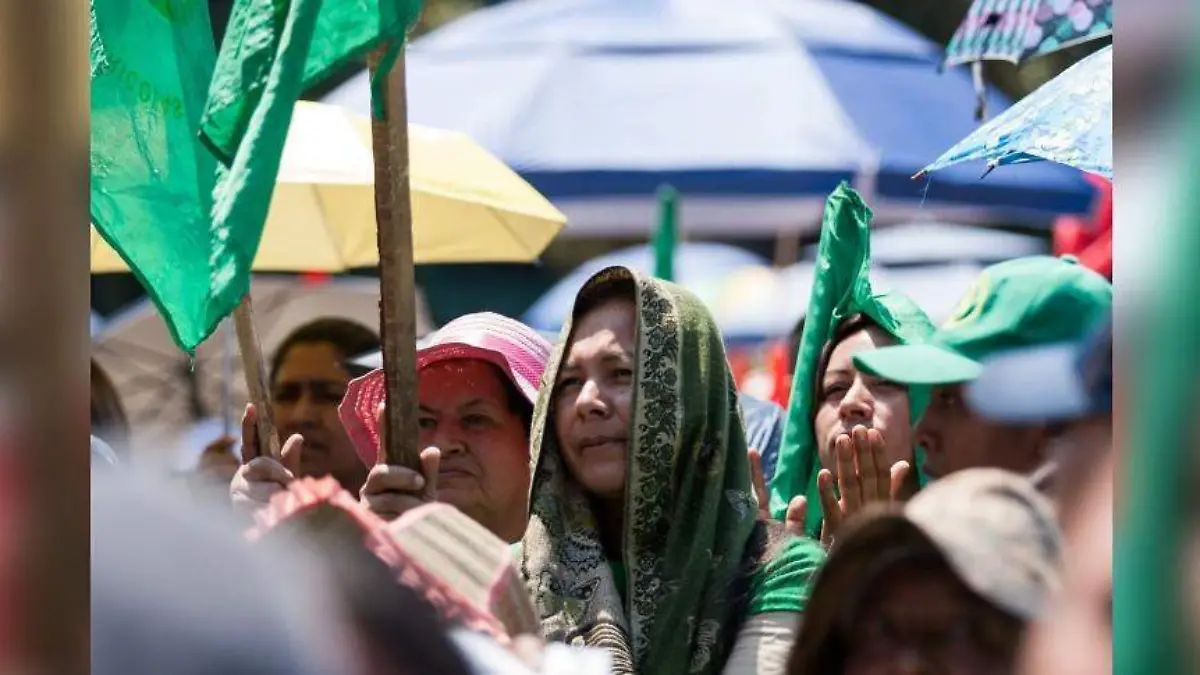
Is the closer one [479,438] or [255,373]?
[255,373]

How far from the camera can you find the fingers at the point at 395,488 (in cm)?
263

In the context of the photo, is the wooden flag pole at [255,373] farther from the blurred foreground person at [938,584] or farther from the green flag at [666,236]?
the green flag at [666,236]

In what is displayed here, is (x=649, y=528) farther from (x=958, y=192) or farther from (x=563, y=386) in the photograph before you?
(x=958, y=192)

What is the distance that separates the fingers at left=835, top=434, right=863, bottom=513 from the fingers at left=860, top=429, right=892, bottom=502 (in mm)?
16

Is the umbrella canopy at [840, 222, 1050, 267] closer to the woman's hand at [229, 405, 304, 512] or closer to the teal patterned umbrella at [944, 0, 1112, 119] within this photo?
the teal patterned umbrella at [944, 0, 1112, 119]

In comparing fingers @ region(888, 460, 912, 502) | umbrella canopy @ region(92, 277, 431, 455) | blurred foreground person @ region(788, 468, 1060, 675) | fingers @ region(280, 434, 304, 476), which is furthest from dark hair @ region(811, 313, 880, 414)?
umbrella canopy @ region(92, 277, 431, 455)

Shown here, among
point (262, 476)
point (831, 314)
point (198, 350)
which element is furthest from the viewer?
point (198, 350)

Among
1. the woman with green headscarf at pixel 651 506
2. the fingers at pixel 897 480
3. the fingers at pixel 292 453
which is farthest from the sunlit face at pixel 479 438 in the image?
the fingers at pixel 897 480

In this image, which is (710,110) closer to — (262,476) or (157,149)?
(157,149)

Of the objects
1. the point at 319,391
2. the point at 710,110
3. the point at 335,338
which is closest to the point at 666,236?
the point at 710,110

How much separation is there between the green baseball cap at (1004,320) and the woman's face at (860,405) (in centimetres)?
13

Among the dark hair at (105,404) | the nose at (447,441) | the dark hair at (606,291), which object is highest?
the dark hair at (606,291)

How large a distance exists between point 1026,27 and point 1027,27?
12 mm

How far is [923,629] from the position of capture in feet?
5.67
